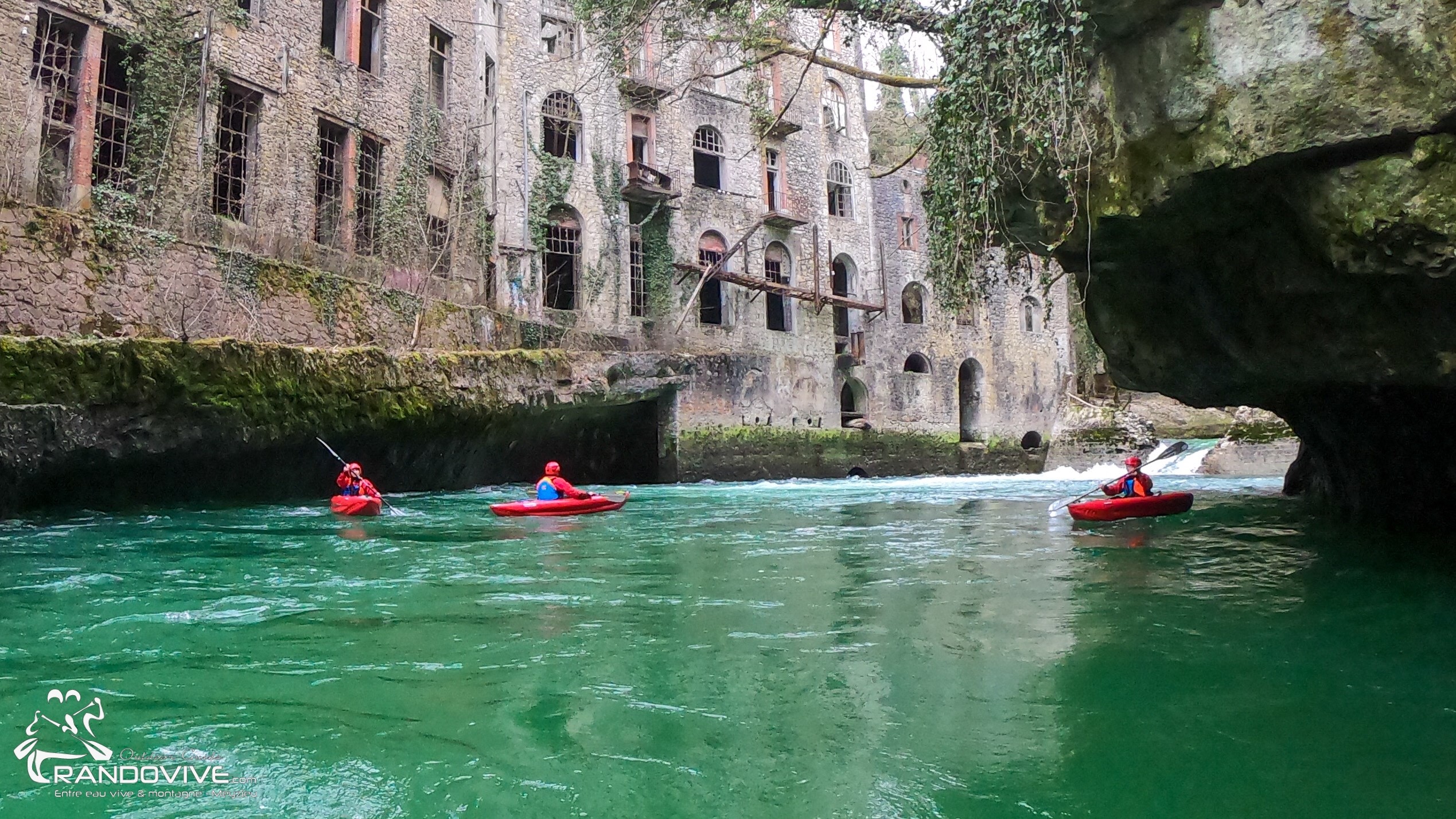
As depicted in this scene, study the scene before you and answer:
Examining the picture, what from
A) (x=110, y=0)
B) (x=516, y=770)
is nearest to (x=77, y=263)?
(x=110, y=0)

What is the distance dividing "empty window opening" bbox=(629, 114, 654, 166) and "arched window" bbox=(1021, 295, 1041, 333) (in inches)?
605

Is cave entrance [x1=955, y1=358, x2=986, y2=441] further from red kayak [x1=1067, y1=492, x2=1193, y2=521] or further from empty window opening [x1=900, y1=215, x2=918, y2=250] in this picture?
red kayak [x1=1067, y1=492, x2=1193, y2=521]

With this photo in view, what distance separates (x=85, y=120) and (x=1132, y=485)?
14887 mm

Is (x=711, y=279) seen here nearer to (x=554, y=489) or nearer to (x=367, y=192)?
(x=367, y=192)

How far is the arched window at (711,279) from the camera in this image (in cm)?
2761

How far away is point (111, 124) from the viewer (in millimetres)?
13945

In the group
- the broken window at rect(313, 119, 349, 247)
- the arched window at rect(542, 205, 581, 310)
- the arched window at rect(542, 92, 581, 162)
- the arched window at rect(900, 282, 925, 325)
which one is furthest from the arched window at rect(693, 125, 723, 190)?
the broken window at rect(313, 119, 349, 247)

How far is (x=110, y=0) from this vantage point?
44.2ft

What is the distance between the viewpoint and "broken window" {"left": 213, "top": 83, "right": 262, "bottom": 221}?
1521 centimetres

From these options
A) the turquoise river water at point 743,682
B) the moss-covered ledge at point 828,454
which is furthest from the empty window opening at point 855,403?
the turquoise river water at point 743,682

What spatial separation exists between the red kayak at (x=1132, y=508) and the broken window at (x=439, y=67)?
15681 millimetres

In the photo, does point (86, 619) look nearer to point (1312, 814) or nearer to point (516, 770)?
point (516, 770)

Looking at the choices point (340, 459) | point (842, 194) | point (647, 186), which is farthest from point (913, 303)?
point (340, 459)

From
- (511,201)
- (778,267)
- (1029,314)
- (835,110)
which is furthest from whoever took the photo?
(1029,314)
